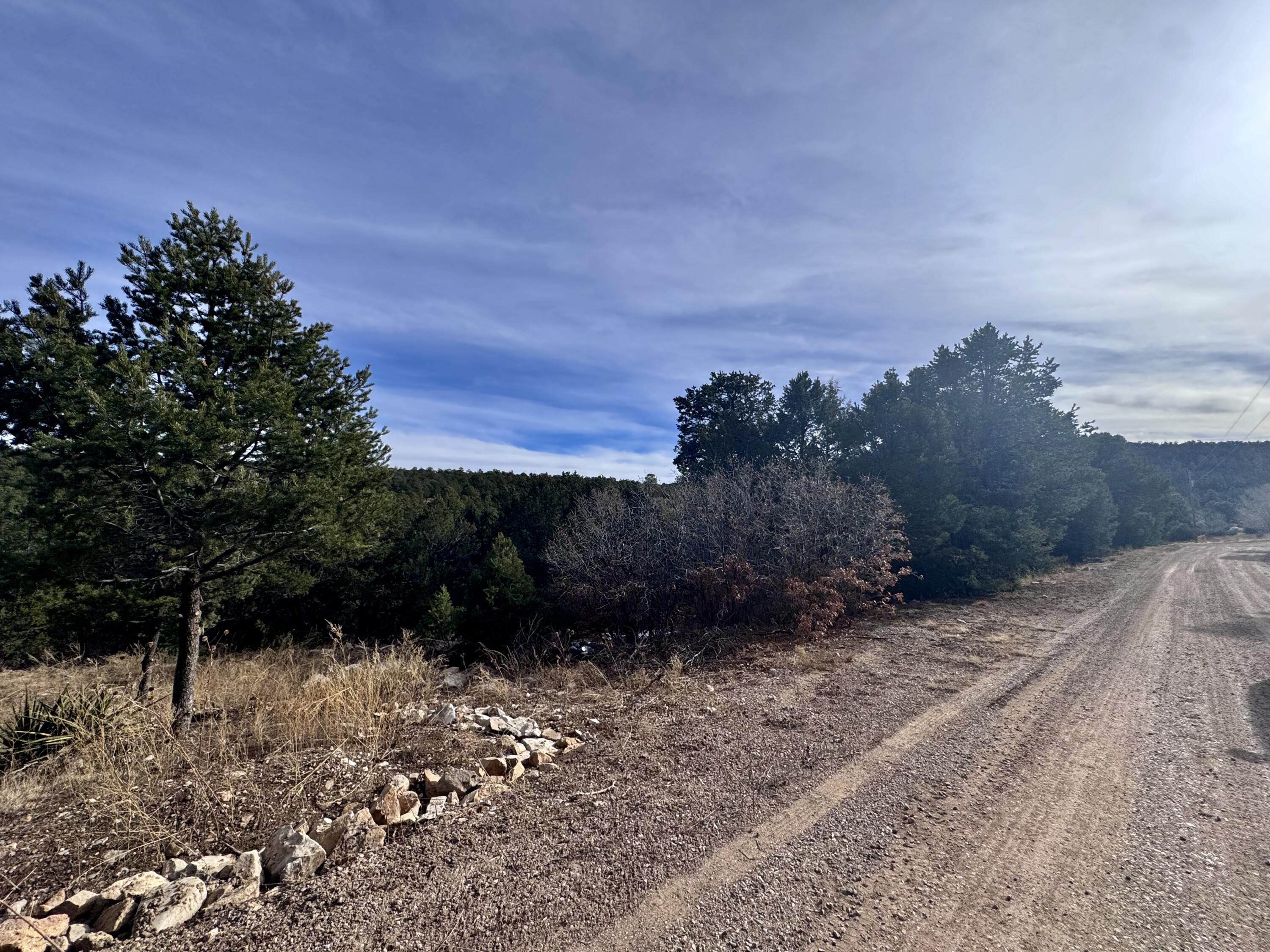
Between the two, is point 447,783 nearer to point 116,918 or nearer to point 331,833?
point 331,833

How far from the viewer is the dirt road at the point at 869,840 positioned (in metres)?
2.70

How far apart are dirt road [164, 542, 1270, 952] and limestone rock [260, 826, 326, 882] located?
0.17 meters

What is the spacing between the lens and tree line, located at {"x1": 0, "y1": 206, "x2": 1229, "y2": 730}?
6.23 metres

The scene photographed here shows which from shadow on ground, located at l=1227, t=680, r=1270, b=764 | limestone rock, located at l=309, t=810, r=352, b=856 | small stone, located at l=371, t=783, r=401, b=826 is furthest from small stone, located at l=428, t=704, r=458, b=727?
shadow on ground, located at l=1227, t=680, r=1270, b=764

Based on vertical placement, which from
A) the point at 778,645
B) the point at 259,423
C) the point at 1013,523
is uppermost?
the point at 259,423

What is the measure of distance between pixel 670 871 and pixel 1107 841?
109 inches

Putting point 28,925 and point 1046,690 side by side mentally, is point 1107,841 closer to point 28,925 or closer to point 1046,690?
point 1046,690

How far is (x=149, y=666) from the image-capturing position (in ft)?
29.5

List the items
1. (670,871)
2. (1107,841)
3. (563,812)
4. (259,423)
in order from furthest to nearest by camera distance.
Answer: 1. (259,423)
2. (563,812)
3. (1107,841)
4. (670,871)

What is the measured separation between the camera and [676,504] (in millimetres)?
18047

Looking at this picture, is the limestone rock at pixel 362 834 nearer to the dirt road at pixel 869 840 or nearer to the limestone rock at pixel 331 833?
the limestone rock at pixel 331 833

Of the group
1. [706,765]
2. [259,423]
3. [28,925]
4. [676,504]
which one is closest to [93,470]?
[259,423]

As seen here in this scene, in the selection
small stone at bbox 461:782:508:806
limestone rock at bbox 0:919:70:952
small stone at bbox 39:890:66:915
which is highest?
limestone rock at bbox 0:919:70:952

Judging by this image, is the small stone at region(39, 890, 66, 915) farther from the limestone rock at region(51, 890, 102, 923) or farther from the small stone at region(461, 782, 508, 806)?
the small stone at region(461, 782, 508, 806)
